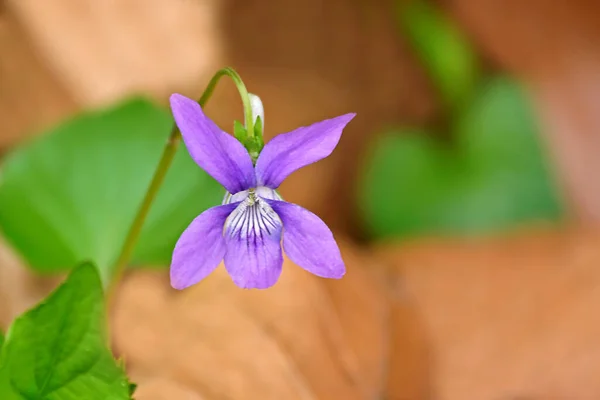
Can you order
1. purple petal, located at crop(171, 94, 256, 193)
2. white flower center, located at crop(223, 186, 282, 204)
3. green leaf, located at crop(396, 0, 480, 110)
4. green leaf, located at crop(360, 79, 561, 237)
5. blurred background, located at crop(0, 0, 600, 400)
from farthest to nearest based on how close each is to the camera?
green leaf, located at crop(396, 0, 480, 110), green leaf, located at crop(360, 79, 561, 237), blurred background, located at crop(0, 0, 600, 400), white flower center, located at crop(223, 186, 282, 204), purple petal, located at crop(171, 94, 256, 193)

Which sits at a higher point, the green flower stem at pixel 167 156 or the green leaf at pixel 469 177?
the green leaf at pixel 469 177

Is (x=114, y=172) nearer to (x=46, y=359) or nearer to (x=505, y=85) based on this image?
(x=46, y=359)

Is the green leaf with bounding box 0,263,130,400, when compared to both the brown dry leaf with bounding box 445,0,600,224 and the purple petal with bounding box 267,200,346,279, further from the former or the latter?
the brown dry leaf with bounding box 445,0,600,224

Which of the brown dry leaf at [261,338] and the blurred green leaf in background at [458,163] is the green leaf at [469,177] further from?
the brown dry leaf at [261,338]

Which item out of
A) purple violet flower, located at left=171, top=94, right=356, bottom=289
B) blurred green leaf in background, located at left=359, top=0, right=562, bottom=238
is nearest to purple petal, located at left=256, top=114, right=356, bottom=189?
purple violet flower, located at left=171, top=94, right=356, bottom=289

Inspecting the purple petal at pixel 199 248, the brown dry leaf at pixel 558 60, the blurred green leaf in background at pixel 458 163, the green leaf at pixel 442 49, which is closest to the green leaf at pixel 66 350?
the purple petal at pixel 199 248

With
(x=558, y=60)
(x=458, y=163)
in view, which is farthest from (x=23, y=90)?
(x=558, y=60)

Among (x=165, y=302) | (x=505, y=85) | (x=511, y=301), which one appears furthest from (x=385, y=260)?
(x=505, y=85)

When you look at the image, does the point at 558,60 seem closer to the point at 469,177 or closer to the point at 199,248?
the point at 469,177
